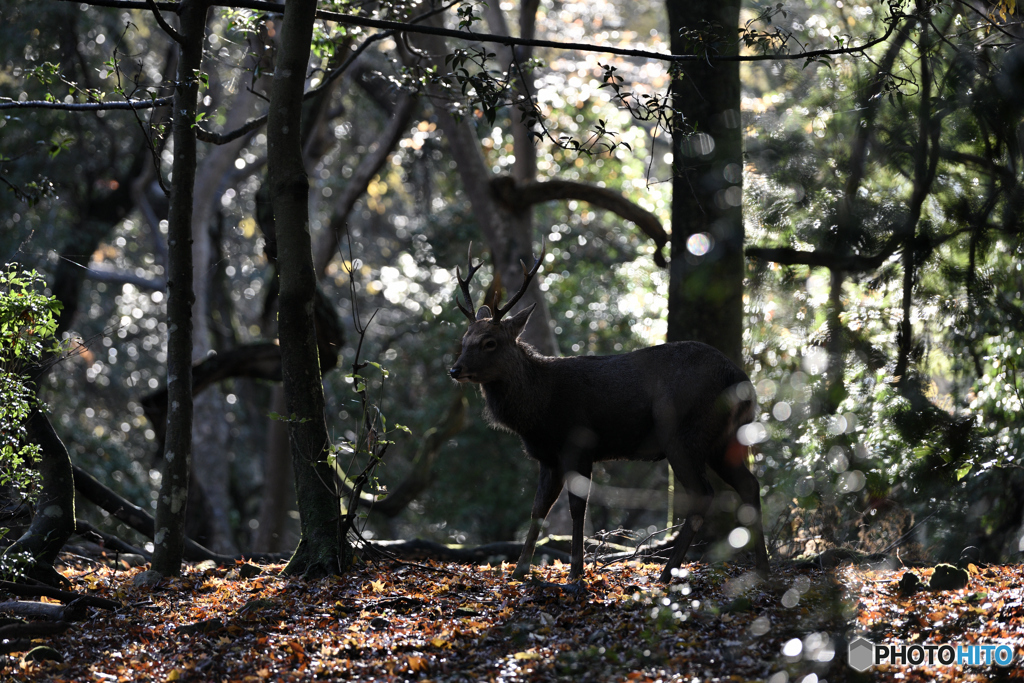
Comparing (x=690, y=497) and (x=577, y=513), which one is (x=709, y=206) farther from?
(x=577, y=513)

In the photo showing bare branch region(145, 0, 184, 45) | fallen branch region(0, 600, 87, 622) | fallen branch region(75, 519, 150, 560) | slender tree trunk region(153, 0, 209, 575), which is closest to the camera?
fallen branch region(0, 600, 87, 622)

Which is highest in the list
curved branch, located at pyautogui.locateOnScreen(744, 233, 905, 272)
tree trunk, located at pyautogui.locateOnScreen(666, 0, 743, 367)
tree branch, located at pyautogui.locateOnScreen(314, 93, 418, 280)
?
tree branch, located at pyautogui.locateOnScreen(314, 93, 418, 280)

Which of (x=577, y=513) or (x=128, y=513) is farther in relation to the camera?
(x=128, y=513)

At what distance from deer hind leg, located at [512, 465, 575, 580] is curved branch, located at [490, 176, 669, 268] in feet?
11.4

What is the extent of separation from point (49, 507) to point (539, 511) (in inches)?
151

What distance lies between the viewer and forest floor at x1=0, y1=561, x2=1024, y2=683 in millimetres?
4535

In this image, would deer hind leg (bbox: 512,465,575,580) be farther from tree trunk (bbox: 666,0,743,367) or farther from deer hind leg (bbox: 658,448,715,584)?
tree trunk (bbox: 666,0,743,367)

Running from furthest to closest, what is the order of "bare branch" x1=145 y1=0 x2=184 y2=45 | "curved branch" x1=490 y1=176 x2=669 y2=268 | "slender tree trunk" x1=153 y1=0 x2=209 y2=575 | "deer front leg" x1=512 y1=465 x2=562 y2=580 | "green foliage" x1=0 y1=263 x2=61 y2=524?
"curved branch" x1=490 y1=176 x2=669 y2=268 < "slender tree trunk" x1=153 y1=0 x2=209 y2=575 < "deer front leg" x1=512 y1=465 x2=562 y2=580 < "bare branch" x1=145 y1=0 x2=184 y2=45 < "green foliage" x1=0 y1=263 x2=61 y2=524

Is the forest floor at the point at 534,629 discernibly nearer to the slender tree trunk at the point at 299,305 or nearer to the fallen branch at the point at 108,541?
the slender tree trunk at the point at 299,305

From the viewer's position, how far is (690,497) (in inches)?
257

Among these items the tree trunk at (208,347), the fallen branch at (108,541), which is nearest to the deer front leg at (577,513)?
the fallen branch at (108,541)

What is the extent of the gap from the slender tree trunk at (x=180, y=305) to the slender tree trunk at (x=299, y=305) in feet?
2.60

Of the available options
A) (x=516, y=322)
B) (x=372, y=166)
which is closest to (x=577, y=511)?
(x=516, y=322)

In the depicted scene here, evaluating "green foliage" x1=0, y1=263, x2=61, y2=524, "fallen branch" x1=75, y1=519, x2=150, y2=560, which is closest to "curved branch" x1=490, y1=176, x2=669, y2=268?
"green foliage" x1=0, y1=263, x2=61, y2=524
